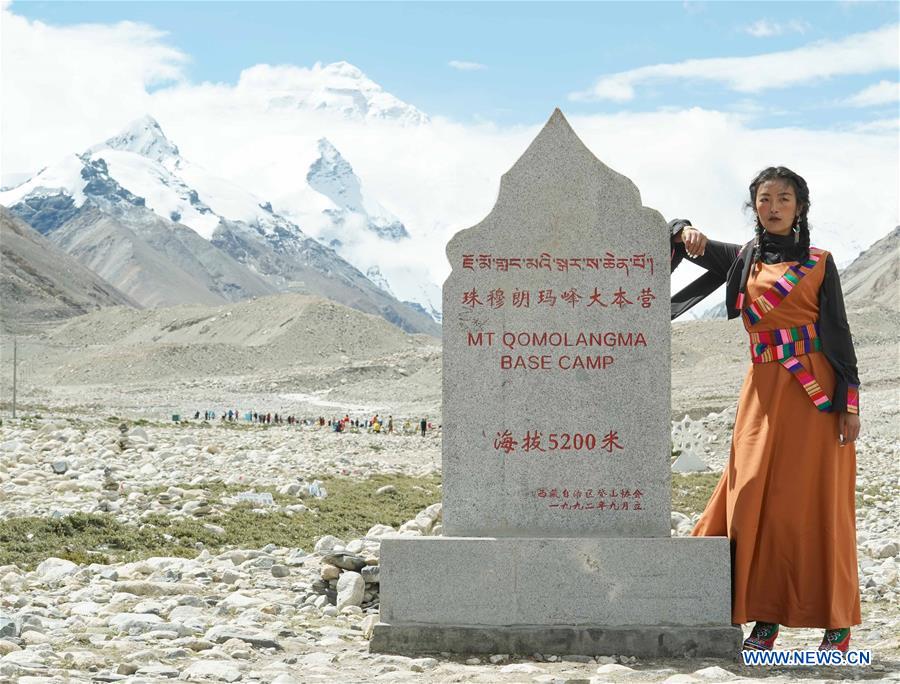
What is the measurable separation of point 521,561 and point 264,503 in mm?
7457

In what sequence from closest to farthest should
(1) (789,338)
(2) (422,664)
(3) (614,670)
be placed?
(3) (614,670)
(2) (422,664)
(1) (789,338)

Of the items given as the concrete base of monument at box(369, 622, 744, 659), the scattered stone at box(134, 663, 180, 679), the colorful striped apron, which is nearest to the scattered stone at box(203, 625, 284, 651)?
the concrete base of monument at box(369, 622, 744, 659)

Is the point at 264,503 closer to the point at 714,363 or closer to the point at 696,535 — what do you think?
the point at 696,535

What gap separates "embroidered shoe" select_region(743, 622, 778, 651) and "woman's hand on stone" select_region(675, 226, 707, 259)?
2251 millimetres

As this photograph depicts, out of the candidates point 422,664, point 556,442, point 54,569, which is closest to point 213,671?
point 422,664

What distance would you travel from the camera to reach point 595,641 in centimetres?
640

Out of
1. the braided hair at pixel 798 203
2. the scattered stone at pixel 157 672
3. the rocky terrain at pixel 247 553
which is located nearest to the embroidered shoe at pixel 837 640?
the rocky terrain at pixel 247 553

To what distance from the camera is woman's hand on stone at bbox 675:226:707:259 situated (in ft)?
21.8

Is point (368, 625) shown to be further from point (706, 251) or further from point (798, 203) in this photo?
point (798, 203)

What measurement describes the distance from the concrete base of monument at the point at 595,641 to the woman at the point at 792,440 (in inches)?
7.5

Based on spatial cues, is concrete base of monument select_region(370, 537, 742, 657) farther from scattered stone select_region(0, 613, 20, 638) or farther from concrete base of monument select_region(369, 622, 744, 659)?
scattered stone select_region(0, 613, 20, 638)

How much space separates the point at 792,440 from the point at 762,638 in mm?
1195

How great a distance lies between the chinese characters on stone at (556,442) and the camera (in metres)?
6.74

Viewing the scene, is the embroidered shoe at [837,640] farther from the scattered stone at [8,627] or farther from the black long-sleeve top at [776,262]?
the scattered stone at [8,627]
